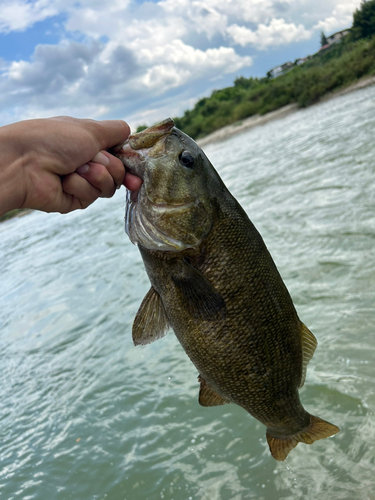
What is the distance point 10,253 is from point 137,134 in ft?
71.6

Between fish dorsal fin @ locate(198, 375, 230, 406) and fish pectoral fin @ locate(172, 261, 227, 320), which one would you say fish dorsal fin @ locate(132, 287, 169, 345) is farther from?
fish dorsal fin @ locate(198, 375, 230, 406)

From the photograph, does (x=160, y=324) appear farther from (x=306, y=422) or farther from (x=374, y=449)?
(x=374, y=449)

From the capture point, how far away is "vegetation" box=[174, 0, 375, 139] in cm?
4512

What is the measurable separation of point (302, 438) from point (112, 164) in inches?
82.1

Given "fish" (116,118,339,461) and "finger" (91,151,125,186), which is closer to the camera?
A: "fish" (116,118,339,461)

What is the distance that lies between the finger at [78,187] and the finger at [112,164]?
0.60 feet

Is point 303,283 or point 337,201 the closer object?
point 303,283

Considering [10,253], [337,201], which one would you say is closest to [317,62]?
[10,253]

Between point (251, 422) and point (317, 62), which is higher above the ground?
point (317, 62)

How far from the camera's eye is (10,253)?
22.5m

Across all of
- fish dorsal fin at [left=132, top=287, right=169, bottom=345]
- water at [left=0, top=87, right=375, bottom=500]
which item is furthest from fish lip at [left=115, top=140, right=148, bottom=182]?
water at [left=0, top=87, right=375, bottom=500]

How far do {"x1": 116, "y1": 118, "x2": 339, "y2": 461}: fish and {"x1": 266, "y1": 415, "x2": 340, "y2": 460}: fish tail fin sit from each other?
1.29 ft

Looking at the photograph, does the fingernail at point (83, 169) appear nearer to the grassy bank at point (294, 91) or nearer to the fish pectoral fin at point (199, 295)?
the fish pectoral fin at point (199, 295)

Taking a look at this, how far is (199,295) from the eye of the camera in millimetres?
2383
